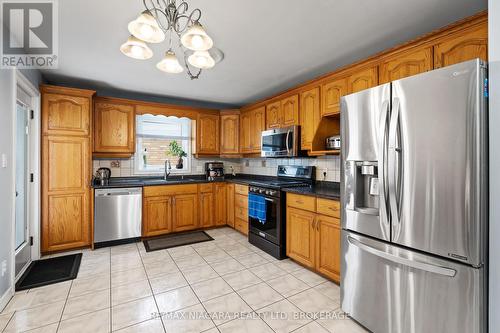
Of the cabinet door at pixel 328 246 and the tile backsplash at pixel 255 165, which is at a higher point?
the tile backsplash at pixel 255 165

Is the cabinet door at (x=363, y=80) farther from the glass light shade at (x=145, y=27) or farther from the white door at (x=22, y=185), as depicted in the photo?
the white door at (x=22, y=185)

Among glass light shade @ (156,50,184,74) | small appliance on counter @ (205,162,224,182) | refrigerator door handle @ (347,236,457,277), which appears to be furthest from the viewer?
small appliance on counter @ (205,162,224,182)

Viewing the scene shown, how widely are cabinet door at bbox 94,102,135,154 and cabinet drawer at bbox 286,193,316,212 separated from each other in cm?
271

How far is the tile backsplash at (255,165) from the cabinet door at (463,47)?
5.06 feet

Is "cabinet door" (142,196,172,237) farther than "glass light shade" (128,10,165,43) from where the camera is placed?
Yes

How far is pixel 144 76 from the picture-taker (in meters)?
3.39

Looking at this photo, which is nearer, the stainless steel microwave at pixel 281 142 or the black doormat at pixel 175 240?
the stainless steel microwave at pixel 281 142

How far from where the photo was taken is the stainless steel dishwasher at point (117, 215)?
3.52 metres

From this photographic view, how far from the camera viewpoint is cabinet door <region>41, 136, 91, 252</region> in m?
3.25

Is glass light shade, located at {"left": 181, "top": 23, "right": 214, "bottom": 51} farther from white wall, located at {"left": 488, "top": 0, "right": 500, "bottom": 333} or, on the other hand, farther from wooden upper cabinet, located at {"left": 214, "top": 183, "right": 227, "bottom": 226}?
wooden upper cabinet, located at {"left": 214, "top": 183, "right": 227, "bottom": 226}

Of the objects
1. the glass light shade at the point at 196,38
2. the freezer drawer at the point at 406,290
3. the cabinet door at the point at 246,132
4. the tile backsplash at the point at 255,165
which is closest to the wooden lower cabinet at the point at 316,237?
the freezer drawer at the point at 406,290

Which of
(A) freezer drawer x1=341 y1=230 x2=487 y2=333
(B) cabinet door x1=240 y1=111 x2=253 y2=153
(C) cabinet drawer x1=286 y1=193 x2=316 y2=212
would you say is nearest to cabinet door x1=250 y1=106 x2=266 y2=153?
(B) cabinet door x1=240 y1=111 x2=253 y2=153

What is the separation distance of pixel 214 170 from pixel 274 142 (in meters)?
1.67

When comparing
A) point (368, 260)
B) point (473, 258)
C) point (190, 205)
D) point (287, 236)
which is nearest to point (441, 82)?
point (473, 258)
